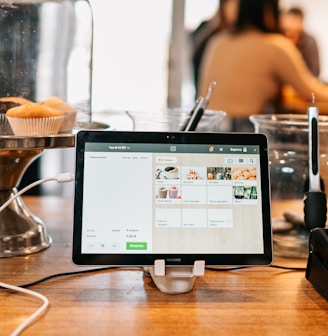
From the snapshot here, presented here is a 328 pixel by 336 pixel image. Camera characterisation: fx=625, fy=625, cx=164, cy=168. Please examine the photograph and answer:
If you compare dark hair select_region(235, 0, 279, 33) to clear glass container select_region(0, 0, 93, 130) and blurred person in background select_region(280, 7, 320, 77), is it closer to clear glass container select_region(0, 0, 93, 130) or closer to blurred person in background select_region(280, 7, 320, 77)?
blurred person in background select_region(280, 7, 320, 77)

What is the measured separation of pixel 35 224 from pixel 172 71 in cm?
253

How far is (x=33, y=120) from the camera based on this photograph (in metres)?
1.05

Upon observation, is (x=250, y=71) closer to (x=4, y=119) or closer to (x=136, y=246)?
(x=4, y=119)

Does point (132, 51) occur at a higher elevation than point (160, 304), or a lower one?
higher

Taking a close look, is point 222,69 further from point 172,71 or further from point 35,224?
point 35,224

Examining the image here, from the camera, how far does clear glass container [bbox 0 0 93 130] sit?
1.28 metres

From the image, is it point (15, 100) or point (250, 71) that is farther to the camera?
point (250, 71)

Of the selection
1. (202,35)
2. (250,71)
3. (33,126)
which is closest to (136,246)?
(33,126)

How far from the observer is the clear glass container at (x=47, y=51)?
1.28 meters

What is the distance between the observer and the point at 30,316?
2.64 feet

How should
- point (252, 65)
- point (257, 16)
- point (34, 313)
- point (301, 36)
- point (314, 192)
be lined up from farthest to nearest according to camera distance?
point (301, 36)
point (257, 16)
point (252, 65)
point (314, 192)
point (34, 313)

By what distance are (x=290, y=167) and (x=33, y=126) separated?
18.8 inches

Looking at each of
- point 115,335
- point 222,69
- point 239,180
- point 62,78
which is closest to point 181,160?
point 239,180

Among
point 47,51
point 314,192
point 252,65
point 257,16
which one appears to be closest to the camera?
point 314,192
